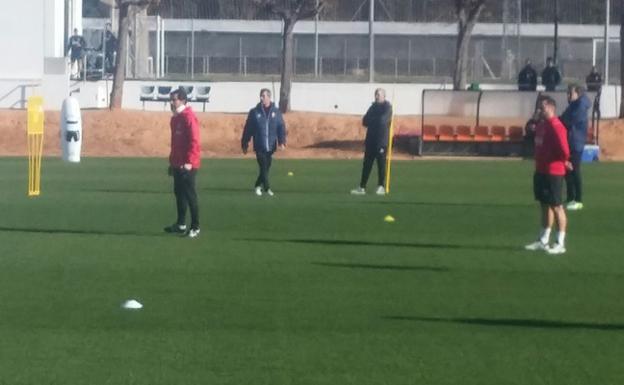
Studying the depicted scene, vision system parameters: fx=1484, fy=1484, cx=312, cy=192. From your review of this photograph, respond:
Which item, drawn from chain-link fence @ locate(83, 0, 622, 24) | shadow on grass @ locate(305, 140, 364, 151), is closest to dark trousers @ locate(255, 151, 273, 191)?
shadow on grass @ locate(305, 140, 364, 151)

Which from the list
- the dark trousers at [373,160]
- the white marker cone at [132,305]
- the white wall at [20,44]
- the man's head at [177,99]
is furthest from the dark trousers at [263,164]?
the white wall at [20,44]

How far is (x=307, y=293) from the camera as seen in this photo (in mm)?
14703

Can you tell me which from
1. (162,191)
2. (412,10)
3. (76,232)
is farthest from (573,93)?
(412,10)

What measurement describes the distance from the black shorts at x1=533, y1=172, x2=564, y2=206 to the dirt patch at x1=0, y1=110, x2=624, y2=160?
82.5 feet

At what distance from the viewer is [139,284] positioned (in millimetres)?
15188

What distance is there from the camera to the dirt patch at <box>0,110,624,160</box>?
44156 millimetres

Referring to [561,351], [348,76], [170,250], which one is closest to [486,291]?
[561,351]

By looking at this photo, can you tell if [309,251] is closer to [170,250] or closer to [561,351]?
[170,250]

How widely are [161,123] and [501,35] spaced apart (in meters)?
27.1

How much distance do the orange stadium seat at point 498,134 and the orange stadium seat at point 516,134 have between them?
229 millimetres

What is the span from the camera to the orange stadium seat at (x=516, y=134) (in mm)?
42812

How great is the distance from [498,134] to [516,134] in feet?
1.84

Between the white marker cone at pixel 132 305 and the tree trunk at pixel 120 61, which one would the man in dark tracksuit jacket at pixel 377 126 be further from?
the tree trunk at pixel 120 61

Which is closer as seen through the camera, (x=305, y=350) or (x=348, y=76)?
(x=305, y=350)
